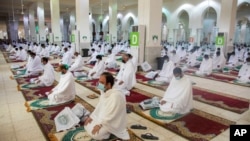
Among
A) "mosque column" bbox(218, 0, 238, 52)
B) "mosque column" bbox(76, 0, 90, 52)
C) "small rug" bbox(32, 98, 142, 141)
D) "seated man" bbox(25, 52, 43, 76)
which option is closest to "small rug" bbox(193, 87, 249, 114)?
"small rug" bbox(32, 98, 142, 141)

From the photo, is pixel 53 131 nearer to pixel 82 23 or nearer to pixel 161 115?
pixel 161 115

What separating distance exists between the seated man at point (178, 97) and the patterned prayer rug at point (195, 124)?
149 millimetres

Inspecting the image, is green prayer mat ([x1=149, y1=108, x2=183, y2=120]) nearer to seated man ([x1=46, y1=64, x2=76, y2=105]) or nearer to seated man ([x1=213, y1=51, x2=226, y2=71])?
seated man ([x1=46, y1=64, x2=76, y2=105])

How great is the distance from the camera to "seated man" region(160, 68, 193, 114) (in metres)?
3.76

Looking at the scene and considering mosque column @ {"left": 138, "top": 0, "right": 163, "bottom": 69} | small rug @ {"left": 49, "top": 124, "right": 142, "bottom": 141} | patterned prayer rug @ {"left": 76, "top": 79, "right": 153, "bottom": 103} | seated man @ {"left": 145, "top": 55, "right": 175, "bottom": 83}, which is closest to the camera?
small rug @ {"left": 49, "top": 124, "right": 142, "bottom": 141}

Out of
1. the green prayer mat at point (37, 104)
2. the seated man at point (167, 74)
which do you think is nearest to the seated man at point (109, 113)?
the green prayer mat at point (37, 104)

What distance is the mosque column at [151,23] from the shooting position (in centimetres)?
830

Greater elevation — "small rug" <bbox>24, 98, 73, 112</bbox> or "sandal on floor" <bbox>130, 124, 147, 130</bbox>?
"small rug" <bbox>24, 98, 73, 112</bbox>

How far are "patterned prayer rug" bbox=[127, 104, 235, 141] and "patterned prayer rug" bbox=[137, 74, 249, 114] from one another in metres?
0.74

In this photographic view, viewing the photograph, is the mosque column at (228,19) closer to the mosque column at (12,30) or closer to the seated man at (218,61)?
the seated man at (218,61)

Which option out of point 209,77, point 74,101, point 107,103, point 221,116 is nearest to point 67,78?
point 74,101

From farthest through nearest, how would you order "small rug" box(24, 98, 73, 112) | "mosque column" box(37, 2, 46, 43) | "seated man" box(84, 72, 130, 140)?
"mosque column" box(37, 2, 46, 43)
"small rug" box(24, 98, 73, 112)
"seated man" box(84, 72, 130, 140)

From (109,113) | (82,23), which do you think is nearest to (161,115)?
(109,113)

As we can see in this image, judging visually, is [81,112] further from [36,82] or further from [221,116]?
[36,82]
